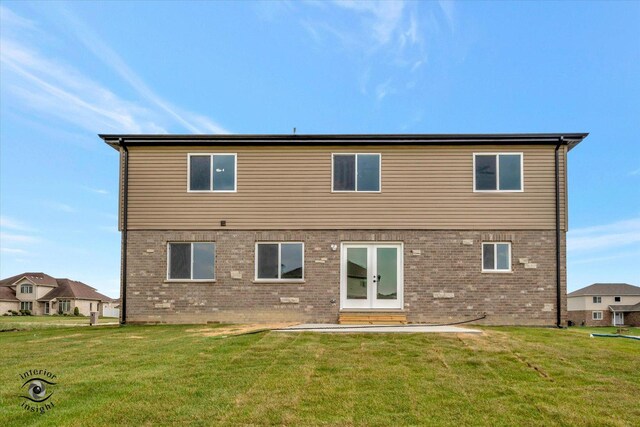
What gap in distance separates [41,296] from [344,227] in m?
44.0

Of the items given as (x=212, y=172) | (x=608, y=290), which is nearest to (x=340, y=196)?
(x=212, y=172)

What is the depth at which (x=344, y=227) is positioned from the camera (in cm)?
1447

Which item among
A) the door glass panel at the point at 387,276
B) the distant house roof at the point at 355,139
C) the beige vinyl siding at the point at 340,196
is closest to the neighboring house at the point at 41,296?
the beige vinyl siding at the point at 340,196

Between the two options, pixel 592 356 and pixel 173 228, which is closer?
pixel 592 356

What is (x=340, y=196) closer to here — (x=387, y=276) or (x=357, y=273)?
(x=357, y=273)

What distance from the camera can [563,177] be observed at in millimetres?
14586

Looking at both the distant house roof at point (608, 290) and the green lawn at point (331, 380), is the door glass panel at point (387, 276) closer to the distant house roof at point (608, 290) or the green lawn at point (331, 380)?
the green lawn at point (331, 380)

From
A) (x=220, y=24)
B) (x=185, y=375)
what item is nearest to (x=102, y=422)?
(x=185, y=375)

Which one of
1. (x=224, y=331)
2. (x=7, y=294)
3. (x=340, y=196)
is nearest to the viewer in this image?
(x=224, y=331)

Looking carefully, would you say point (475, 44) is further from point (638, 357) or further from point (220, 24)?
point (638, 357)

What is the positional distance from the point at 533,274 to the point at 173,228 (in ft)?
33.4

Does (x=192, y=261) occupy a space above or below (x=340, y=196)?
below

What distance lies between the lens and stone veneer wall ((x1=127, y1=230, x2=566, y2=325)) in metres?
14.2

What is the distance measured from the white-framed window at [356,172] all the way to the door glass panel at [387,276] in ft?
6.52
